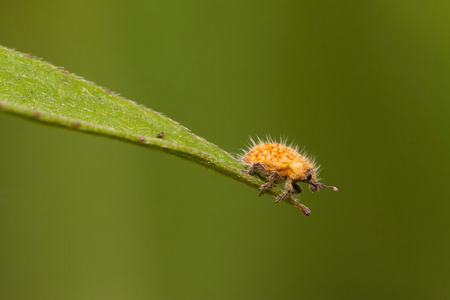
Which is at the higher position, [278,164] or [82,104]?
[278,164]

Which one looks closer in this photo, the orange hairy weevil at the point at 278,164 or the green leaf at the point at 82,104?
the green leaf at the point at 82,104

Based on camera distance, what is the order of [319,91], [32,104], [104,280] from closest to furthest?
[32,104] → [104,280] → [319,91]

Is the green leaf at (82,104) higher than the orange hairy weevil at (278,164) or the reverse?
the reverse

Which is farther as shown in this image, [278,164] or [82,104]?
[278,164]

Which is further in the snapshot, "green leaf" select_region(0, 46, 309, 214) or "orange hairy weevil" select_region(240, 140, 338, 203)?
"orange hairy weevil" select_region(240, 140, 338, 203)

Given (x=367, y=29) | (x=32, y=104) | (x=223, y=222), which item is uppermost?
(x=367, y=29)

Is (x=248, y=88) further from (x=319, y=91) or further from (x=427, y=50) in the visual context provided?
(x=427, y=50)

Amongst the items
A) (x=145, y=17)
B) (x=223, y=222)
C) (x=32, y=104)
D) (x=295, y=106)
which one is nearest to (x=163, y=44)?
(x=145, y=17)

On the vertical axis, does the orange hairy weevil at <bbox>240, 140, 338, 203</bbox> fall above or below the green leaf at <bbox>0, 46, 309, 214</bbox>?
above
